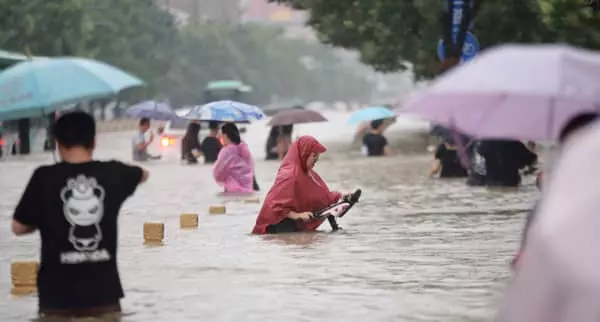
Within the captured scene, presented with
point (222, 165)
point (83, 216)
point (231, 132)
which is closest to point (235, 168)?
point (222, 165)

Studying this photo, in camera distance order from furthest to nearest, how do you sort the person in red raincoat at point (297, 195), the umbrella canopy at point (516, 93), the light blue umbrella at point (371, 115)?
the light blue umbrella at point (371, 115)
the person in red raincoat at point (297, 195)
the umbrella canopy at point (516, 93)

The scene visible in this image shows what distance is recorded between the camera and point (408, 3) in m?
40.3

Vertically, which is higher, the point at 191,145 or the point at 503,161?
the point at 503,161

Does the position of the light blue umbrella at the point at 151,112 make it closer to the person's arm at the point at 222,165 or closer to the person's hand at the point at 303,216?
the person's arm at the point at 222,165

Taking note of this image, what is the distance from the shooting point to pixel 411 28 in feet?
135

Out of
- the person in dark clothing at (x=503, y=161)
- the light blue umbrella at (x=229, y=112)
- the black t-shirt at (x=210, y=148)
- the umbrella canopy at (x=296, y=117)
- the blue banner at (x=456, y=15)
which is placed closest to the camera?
the person in dark clothing at (x=503, y=161)

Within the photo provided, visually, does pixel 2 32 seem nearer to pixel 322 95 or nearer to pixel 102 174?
pixel 102 174

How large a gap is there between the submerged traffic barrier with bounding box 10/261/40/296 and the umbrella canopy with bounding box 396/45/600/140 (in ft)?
20.5

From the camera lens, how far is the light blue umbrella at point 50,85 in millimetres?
9297

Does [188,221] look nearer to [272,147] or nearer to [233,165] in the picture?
[233,165]

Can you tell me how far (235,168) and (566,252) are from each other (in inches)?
787

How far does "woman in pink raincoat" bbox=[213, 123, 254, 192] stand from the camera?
23.3m

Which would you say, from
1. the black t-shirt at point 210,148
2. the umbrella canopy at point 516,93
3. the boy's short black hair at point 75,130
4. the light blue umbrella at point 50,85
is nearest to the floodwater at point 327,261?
the light blue umbrella at point 50,85

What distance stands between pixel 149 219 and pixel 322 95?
6412 inches
